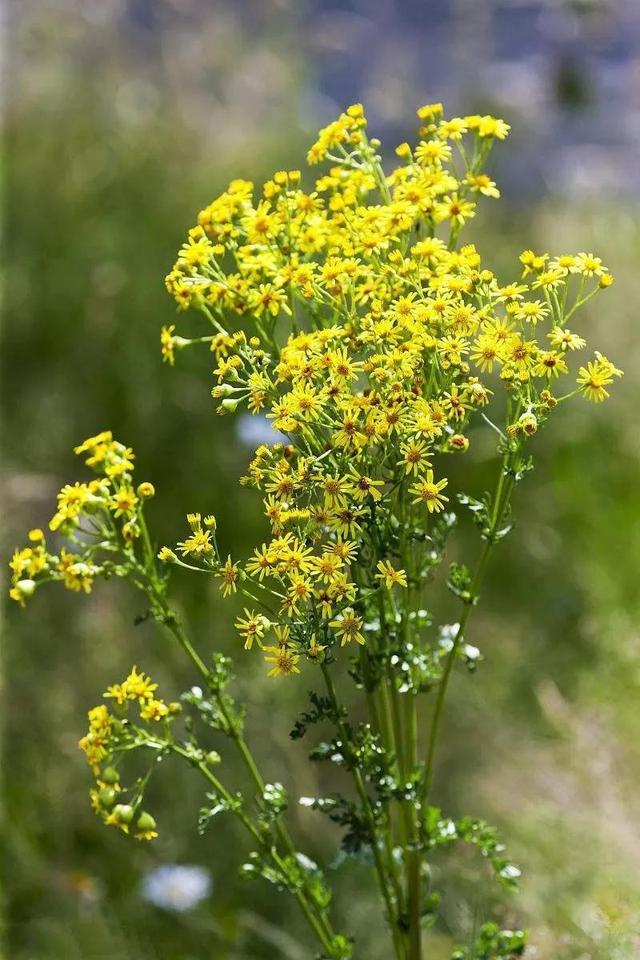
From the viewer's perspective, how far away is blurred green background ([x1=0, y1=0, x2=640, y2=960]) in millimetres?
2271

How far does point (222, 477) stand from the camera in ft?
10.5

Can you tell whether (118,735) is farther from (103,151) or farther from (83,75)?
(83,75)

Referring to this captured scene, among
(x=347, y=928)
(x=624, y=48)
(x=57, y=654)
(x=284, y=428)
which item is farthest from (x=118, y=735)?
(x=624, y=48)

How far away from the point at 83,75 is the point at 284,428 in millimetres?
3349

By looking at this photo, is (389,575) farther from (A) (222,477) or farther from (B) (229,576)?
(A) (222,477)

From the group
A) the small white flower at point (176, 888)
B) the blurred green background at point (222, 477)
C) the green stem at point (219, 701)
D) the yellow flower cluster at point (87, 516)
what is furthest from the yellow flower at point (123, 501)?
the small white flower at point (176, 888)

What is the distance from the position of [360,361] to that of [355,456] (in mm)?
126

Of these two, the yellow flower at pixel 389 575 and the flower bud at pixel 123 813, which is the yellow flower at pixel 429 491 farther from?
the flower bud at pixel 123 813

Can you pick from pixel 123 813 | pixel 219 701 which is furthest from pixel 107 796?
pixel 219 701

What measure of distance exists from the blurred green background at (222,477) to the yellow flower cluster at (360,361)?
90cm

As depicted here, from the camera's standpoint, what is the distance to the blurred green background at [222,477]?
7.45ft

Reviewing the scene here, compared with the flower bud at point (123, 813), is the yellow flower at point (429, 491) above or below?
above

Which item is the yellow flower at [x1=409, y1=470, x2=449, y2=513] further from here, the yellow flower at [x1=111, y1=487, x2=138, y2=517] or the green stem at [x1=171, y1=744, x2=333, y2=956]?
the green stem at [x1=171, y1=744, x2=333, y2=956]

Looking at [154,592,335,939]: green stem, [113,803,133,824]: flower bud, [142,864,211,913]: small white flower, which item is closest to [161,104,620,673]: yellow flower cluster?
[154,592,335,939]: green stem
